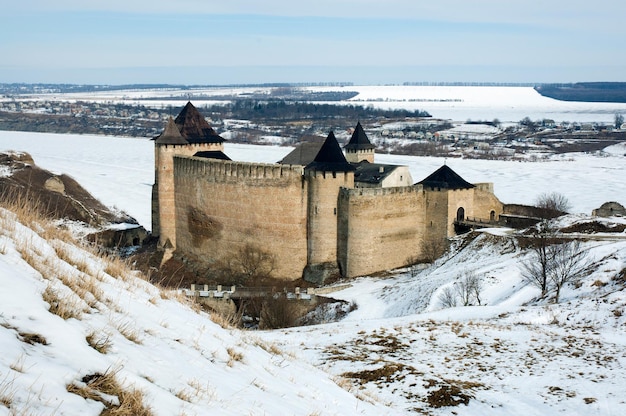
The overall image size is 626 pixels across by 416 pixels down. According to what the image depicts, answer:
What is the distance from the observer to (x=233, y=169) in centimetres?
2759

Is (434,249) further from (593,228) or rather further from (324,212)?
(593,228)

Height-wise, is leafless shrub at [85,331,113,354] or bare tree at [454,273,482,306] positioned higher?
leafless shrub at [85,331,113,354]


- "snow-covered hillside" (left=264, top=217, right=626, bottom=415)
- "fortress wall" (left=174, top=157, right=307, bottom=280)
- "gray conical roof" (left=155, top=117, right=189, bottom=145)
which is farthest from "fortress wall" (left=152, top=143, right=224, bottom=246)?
"snow-covered hillside" (left=264, top=217, right=626, bottom=415)

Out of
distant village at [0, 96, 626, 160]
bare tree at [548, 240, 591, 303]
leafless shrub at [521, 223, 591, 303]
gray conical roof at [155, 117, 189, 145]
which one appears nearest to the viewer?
bare tree at [548, 240, 591, 303]

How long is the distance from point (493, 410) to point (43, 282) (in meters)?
5.16

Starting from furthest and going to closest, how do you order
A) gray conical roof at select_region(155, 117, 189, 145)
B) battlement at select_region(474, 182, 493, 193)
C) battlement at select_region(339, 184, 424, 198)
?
1. gray conical roof at select_region(155, 117, 189, 145)
2. battlement at select_region(474, 182, 493, 193)
3. battlement at select_region(339, 184, 424, 198)

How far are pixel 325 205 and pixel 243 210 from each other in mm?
3759

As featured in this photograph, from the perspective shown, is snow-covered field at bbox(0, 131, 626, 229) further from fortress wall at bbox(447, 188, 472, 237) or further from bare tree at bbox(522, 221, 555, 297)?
bare tree at bbox(522, 221, 555, 297)

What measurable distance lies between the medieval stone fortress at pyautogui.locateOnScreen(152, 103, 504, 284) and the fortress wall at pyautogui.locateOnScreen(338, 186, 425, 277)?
0.13ft

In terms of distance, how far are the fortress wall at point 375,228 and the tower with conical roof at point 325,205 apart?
35 centimetres

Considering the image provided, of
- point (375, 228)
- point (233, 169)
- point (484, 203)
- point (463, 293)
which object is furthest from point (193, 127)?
point (463, 293)

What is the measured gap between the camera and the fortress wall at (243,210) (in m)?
26.3

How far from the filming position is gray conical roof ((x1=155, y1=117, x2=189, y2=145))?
30766mm

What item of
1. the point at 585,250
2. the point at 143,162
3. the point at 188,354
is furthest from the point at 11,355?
the point at 143,162
